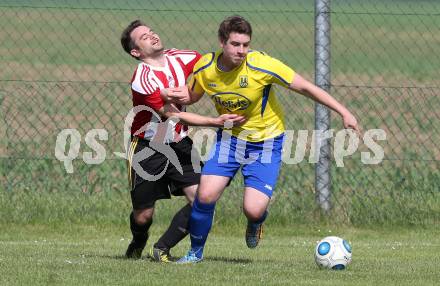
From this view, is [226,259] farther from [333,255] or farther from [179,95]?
[179,95]

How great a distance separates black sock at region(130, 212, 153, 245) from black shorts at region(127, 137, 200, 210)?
0.43 ft

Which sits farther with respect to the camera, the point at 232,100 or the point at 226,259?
the point at 226,259

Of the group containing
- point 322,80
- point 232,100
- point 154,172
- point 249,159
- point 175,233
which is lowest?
point 175,233

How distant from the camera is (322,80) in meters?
10.4

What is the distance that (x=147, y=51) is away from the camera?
27.6 feet

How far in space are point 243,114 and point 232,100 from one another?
6.1 inches

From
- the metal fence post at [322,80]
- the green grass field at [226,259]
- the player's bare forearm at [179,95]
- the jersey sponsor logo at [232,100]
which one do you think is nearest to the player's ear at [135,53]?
the player's bare forearm at [179,95]

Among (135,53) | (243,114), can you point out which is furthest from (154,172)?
(135,53)

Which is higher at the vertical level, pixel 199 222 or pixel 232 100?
pixel 232 100

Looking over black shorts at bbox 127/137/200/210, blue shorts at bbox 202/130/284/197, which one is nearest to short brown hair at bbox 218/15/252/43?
blue shorts at bbox 202/130/284/197

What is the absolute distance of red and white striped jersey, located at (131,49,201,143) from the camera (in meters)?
8.21

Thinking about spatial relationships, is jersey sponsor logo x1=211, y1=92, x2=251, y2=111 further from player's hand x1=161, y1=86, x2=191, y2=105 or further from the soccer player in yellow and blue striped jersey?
player's hand x1=161, y1=86, x2=191, y2=105

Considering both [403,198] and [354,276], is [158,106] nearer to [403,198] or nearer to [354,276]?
[354,276]

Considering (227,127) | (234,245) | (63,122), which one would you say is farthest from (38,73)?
(227,127)
